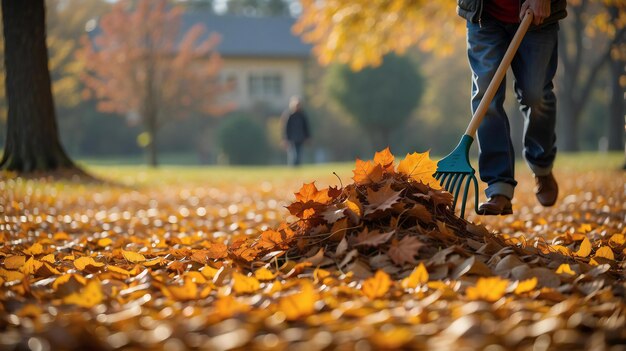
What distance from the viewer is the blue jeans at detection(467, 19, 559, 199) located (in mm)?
3582

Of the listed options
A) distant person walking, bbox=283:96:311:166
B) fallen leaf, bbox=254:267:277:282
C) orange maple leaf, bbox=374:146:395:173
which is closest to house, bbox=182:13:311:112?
distant person walking, bbox=283:96:311:166

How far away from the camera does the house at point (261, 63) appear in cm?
3838

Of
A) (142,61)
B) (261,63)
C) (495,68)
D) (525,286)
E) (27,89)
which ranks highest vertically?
(261,63)

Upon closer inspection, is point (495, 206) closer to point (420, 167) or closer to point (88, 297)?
point (420, 167)

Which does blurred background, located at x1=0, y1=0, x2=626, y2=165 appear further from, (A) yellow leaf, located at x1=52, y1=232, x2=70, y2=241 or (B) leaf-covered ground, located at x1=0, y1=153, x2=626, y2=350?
(B) leaf-covered ground, located at x1=0, y1=153, x2=626, y2=350

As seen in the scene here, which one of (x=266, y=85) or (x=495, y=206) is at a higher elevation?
(x=266, y=85)

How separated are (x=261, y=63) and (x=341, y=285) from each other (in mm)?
37452

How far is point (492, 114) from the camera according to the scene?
3.63 metres

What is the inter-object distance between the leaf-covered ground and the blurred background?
17.5 m

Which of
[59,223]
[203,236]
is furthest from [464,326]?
[59,223]

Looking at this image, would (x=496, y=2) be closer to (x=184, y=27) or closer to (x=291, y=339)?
(x=291, y=339)

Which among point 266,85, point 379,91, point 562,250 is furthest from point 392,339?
point 266,85

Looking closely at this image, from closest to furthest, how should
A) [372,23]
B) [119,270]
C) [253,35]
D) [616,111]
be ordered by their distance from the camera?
[119,270] < [372,23] < [616,111] < [253,35]

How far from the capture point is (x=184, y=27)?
39.9 m
